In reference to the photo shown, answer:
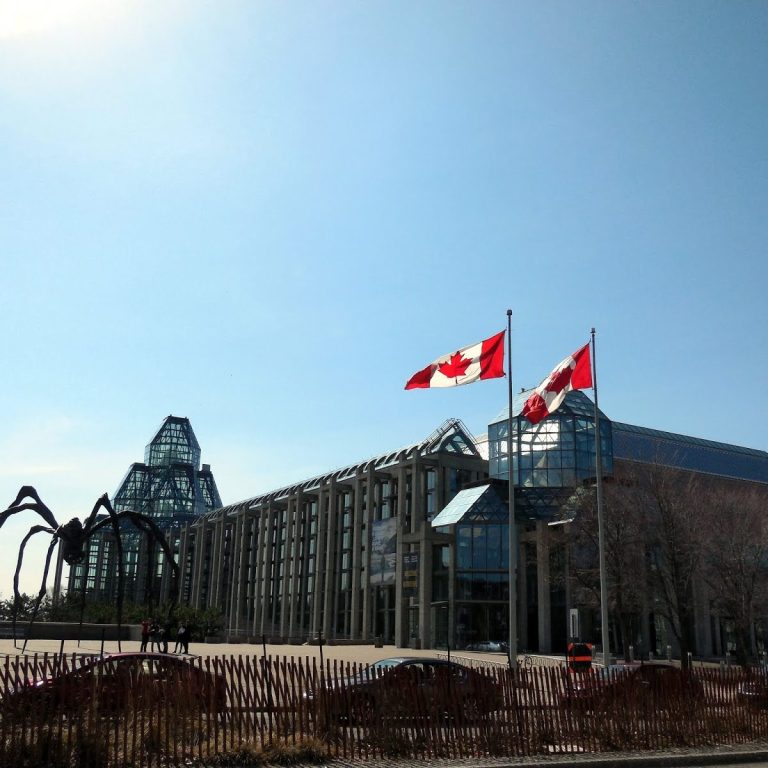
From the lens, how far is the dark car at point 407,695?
13.3m

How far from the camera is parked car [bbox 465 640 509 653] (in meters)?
58.5

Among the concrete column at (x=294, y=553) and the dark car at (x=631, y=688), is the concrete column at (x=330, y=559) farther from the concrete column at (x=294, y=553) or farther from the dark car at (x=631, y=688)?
the dark car at (x=631, y=688)

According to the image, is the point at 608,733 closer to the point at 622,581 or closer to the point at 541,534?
the point at 622,581

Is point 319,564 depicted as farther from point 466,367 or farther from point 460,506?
point 466,367

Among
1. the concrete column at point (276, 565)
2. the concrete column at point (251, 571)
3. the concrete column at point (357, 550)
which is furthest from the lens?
the concrete column at point (251, 571)

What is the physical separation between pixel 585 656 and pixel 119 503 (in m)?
113

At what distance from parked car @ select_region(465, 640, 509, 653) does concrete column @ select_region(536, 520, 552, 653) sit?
10.7 feet

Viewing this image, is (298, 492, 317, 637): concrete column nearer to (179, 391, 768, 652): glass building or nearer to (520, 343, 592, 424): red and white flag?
(179, 391, 768, 652): glass building

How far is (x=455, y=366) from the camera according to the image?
Answer: 89.3ft

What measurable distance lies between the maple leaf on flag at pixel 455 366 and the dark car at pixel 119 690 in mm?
15534

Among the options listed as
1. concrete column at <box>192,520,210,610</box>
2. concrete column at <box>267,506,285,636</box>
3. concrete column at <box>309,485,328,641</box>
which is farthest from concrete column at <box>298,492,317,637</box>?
concrete column at <box>192,520,210,610</box>

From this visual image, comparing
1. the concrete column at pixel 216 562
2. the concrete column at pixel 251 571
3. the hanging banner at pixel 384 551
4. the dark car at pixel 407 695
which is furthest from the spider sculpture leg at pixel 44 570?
the concrete column at pixel 216 562

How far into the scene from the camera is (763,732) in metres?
16.5

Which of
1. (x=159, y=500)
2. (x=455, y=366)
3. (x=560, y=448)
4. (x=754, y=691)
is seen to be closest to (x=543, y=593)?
(x=560, y=448)
